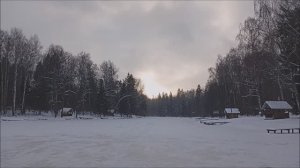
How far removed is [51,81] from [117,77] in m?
34.4

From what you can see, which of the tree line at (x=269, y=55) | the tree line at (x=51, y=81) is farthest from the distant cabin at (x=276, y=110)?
the tree line at (x=51, y=81)

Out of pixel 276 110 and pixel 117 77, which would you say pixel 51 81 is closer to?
pixel 117 77

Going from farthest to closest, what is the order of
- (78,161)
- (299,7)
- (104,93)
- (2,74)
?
(104,93), (2,74), (299,7), (78,161)

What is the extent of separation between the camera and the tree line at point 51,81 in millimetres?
60094

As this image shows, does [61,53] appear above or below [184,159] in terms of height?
above

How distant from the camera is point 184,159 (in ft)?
51.0

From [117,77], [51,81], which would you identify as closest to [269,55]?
[51,81]

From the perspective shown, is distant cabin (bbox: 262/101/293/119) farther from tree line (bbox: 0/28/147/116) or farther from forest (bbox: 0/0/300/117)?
tree line (bbox: 0/28/147/116)

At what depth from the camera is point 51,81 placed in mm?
74562

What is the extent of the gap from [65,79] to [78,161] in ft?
211

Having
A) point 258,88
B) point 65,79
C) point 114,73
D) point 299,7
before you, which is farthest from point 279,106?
point 114,73

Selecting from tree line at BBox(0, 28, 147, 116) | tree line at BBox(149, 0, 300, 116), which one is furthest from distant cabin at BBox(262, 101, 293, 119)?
tree line at BBox(0, 28, 147, 116)

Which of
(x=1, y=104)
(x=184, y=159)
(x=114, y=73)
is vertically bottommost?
(x=184, y=159)

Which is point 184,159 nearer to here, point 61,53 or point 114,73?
point 61,53
